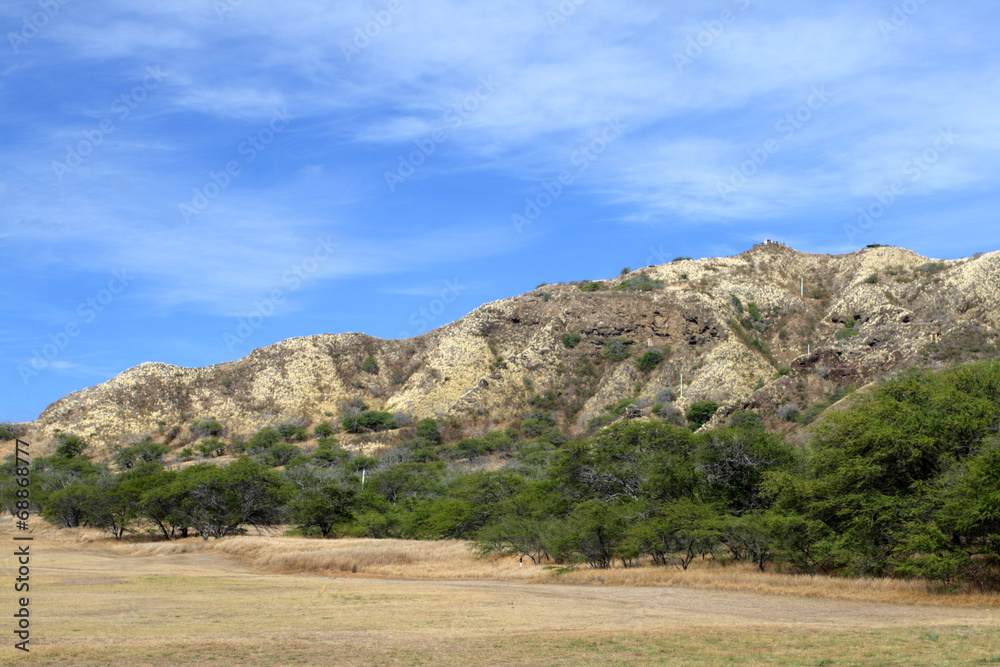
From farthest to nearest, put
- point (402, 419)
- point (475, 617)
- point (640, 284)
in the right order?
1. point (640, 284)
2. point (402, 419)
3. point (475, 617)

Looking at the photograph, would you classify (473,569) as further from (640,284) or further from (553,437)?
(640,284)

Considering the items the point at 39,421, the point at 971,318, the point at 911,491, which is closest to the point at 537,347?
the point at 971,318

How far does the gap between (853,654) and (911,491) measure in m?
14.6

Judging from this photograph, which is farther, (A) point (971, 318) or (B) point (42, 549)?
(A) point (971, 318)

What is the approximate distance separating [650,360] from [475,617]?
273 feet

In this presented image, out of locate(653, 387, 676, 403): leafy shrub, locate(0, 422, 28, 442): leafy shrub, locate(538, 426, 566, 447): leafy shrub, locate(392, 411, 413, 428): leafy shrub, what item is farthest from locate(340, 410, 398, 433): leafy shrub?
locate(0, 422, 28, 442): leafy shrub

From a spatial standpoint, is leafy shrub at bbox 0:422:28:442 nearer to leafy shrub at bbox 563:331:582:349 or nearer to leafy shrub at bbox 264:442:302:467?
leafy shrub at bbox 264:442:302:467

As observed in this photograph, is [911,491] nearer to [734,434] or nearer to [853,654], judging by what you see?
[734,434]

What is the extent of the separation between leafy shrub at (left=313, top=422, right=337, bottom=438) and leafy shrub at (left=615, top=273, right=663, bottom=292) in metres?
45.0

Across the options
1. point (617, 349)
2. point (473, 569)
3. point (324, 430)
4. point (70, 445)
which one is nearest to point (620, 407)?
point (617, 349)

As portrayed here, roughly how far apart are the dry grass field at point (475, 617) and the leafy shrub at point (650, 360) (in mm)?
66018

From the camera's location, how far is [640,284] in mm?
120688

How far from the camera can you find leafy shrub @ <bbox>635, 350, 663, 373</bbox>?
104 m

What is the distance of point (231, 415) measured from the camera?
114m
